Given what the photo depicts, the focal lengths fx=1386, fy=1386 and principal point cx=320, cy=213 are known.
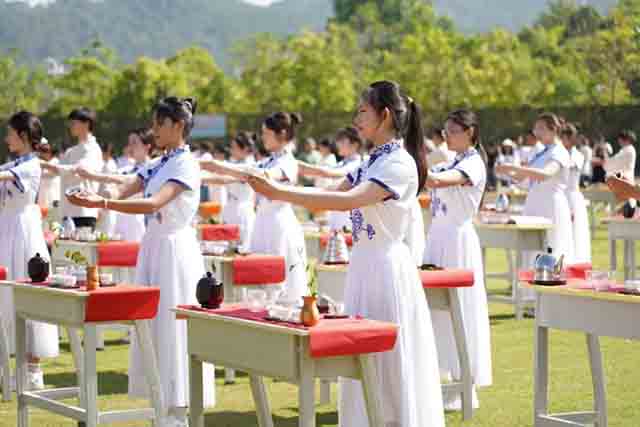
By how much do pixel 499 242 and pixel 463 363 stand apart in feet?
17.9

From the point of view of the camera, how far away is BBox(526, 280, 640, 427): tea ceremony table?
798cm

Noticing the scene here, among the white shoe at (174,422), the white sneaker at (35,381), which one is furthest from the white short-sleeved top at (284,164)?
the white shoe at (174,422)

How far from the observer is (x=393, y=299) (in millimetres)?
7379

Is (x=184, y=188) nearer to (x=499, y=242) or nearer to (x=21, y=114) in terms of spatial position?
(x=21, y=114)

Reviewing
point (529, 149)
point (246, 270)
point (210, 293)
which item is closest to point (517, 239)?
point (246, 270)

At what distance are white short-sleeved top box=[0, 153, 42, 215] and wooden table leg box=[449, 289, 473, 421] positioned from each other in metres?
3.82

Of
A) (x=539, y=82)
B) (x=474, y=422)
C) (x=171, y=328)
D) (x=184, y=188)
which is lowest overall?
(x=474, y=422)

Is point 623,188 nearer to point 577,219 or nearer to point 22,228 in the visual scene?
point 22,228

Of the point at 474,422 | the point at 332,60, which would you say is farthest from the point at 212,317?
the point at 332,60

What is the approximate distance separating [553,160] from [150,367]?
767 centimetres

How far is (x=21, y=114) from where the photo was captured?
11.2 metres

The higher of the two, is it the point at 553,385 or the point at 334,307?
the point at 334,307

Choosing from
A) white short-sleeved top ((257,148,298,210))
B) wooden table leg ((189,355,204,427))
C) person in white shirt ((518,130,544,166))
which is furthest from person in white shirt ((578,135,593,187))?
wooden table leg ((189,355,204,427))

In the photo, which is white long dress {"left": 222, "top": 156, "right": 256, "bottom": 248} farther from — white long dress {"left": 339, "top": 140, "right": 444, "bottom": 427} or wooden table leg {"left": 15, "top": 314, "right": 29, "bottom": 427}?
white long dress {"left": 339, "top": 140, "right": 444, "bottom": 427}
